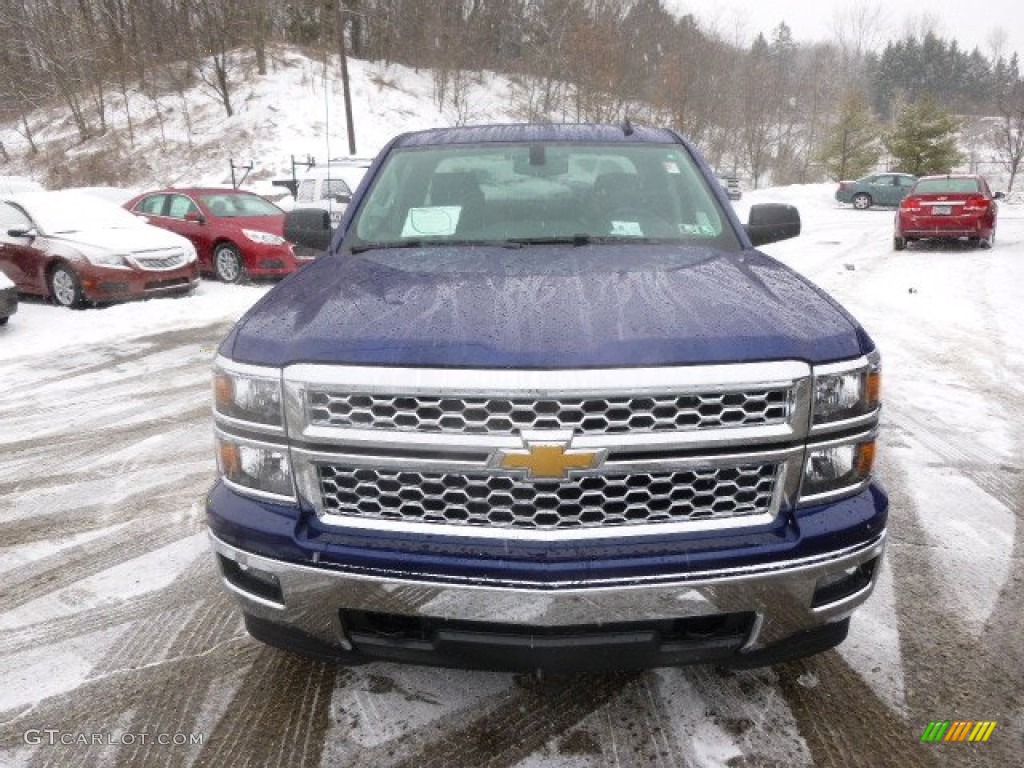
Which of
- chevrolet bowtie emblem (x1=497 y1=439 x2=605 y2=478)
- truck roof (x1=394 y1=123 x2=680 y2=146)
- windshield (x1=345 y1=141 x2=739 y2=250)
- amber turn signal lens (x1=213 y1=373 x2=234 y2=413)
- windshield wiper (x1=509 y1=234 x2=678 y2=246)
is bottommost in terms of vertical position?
chevrolet bowtie emblem (x1=497 y1=439 x2=605 y2=478)

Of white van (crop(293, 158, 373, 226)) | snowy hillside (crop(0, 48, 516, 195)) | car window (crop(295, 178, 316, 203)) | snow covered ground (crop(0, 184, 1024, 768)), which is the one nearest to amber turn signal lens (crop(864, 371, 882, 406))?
snow covered ground (crop(0, 184, 1024, 768))

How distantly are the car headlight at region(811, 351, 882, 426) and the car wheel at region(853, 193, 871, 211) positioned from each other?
30521mm

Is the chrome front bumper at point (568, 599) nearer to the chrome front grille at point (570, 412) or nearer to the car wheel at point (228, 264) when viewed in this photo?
the chrome front grille at point (570, 412)

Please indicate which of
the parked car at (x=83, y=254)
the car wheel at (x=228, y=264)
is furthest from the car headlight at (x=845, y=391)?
the car wheel at (x=228, y=264)

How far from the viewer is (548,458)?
173 cm

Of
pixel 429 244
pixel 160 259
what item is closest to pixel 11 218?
pixel 160 259

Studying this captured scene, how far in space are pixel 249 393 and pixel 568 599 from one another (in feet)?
3.19

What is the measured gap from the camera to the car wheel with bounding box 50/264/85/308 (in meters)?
9.46

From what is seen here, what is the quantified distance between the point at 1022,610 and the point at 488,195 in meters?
2.70

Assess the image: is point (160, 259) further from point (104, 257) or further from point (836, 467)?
point (836, 467)

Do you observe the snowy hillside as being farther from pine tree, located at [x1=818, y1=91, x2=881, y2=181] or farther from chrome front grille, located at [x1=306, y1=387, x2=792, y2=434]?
chrome front grille, located at [x1=306, y1=387, x2=792, y2=434]

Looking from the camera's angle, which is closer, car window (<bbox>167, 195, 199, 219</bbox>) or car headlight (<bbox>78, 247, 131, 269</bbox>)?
car headlight (<bbox>78, 247, 131, 269</bbox>)

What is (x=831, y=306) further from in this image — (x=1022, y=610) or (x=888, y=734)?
(x=1022, y=610)

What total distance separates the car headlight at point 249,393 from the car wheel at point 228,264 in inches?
406
